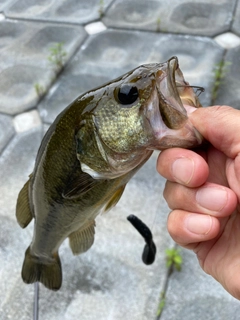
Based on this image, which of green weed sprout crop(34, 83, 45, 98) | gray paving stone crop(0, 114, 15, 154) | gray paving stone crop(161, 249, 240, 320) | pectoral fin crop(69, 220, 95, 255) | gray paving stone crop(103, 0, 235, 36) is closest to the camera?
pectoral fin crop(69, 220, 95, 255)

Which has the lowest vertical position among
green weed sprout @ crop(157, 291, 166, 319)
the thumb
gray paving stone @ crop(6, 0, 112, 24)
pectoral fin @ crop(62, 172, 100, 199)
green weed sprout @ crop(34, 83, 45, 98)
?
green weed sprout @ crop(157, 291, 166, 319)

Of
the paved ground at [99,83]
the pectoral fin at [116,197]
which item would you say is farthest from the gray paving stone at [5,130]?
the pectoral fin at [116,197]

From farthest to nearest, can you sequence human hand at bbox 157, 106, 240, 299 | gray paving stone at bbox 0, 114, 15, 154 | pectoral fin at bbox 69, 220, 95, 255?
gray paving stone at bbox 0, 114, 15, 154
pectoral fin at bbox 69, 220, 95, 255
human hand at bbox 157, 106, 240, 299

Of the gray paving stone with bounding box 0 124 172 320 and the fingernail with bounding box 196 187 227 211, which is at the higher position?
the fingernail with bounding box 196 187 227 211

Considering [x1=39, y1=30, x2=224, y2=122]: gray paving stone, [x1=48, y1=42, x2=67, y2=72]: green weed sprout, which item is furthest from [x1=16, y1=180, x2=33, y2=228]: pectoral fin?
[x1=48, y1=42, x2=67, y2=72]: green weed sprout

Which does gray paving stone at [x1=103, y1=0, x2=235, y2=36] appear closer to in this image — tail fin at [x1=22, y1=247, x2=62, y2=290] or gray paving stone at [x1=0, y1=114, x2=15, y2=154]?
gray paving stone at [x1=0, y1=114, x2=15, y2=154]

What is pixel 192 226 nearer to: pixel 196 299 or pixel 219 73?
pixel 196 299
